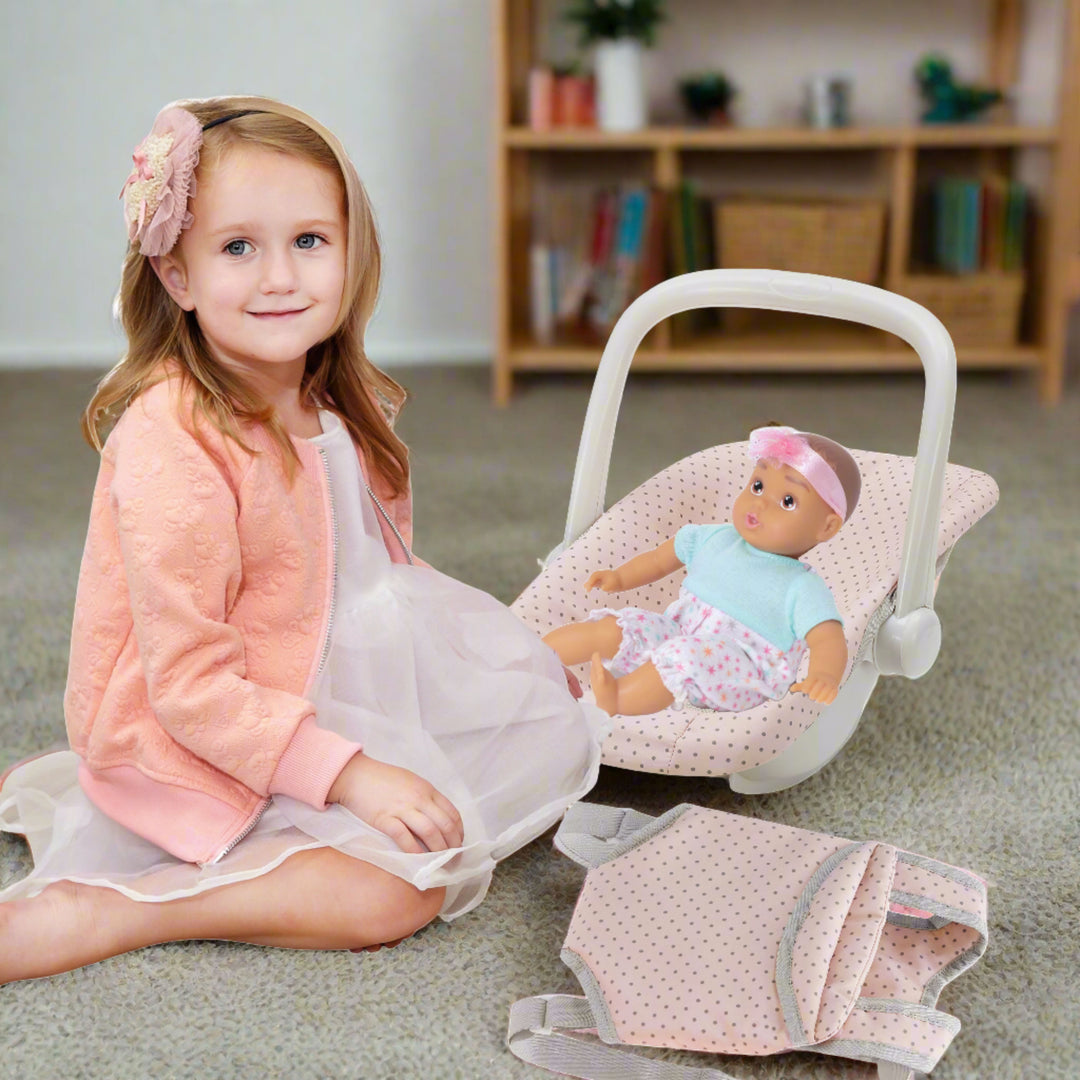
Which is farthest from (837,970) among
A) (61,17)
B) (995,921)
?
(61,17)

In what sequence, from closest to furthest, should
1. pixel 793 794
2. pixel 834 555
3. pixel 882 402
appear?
pixel 834 555
pixel 793 794
pixel 882 402

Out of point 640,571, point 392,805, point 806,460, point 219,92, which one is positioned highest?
point 219,92

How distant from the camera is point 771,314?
253cm

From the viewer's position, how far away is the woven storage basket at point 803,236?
2.24 metres

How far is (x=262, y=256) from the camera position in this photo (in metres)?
0.77

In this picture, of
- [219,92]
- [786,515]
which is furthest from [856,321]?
[219,92]

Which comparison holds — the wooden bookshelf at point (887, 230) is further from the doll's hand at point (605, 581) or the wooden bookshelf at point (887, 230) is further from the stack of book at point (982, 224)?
the doll's hand at point (605, 581)

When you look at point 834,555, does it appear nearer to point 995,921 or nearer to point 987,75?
point 995,921

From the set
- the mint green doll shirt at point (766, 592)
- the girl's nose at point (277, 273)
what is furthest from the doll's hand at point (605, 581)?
the girl's nose at point (277, 273)

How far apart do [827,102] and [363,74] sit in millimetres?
834

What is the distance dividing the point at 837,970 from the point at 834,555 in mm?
267

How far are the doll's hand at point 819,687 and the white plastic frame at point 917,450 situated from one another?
6 cm

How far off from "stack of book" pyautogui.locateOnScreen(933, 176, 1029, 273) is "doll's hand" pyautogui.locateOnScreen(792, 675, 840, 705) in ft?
5.31

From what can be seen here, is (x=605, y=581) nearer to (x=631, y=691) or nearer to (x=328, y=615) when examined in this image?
(x=631, y=691)
